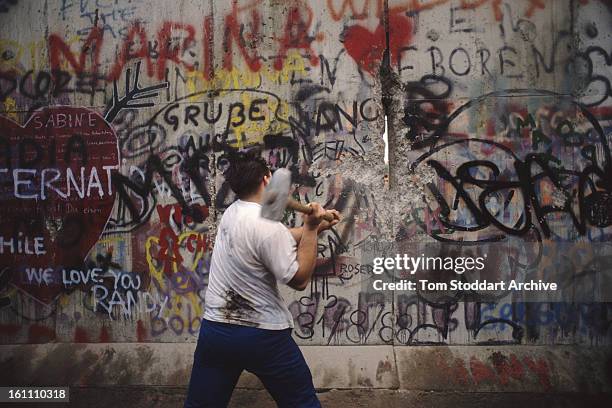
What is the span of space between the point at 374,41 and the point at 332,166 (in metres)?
1.18

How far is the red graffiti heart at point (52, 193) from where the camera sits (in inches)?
222

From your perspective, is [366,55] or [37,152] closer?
[366,55]

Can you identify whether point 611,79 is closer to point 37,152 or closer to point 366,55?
point 366,55

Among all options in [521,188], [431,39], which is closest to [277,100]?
[431,39]

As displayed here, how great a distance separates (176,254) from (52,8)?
104 inches

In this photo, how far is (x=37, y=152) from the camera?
5699 millimetres

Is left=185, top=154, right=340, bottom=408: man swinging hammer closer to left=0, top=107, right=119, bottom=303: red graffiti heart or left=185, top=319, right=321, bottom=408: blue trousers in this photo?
left=185, top=319, right=321, bottom=408: blue trousers

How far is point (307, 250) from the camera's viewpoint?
3018 mm

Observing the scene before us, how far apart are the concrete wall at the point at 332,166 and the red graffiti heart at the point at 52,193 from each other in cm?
2

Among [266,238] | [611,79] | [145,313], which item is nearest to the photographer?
[266,238]

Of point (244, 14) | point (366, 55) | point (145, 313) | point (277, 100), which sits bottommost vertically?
point (145, 313)

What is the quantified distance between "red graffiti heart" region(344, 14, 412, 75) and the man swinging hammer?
263 cm

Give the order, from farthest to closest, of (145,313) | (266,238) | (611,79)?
(145,313) < (611,79) < (266,238)

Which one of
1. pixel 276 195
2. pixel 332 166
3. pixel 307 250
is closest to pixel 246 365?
pixel 307 250
